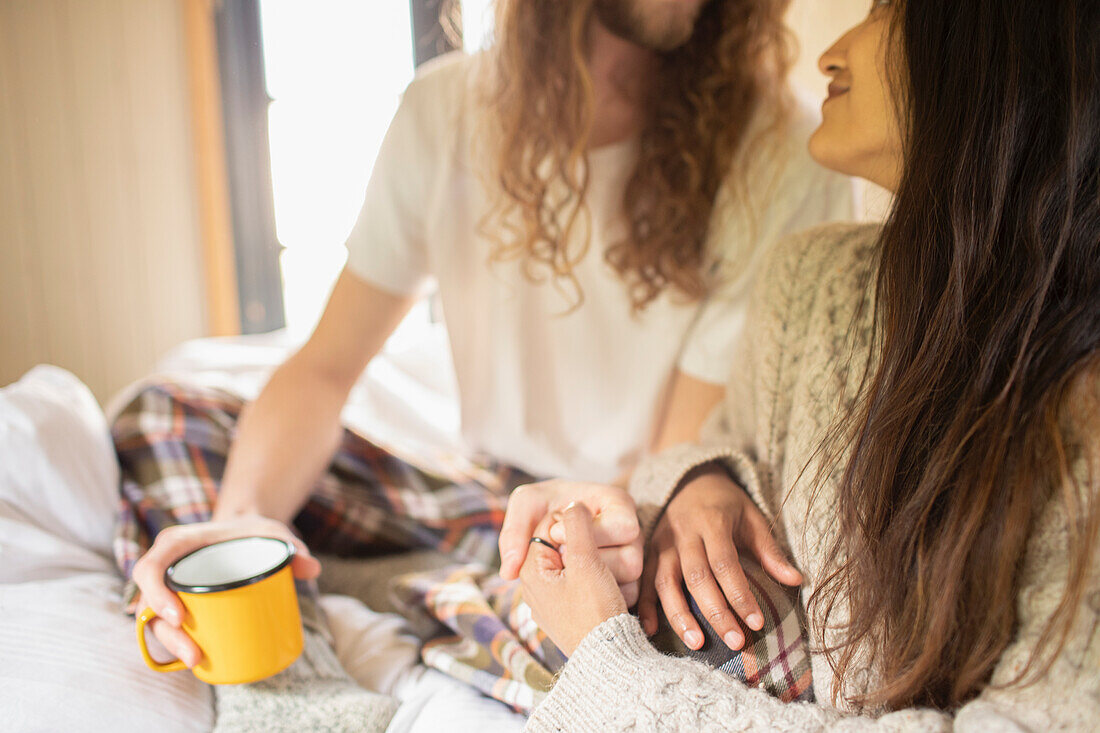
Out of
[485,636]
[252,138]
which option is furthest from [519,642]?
[252,138]

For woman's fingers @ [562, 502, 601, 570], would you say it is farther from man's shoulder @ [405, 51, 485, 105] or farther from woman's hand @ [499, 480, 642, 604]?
man's shoulder @ [405, 51, 485, 105]

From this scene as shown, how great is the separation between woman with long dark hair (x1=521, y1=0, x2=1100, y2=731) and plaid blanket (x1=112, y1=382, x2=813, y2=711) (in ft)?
0.09

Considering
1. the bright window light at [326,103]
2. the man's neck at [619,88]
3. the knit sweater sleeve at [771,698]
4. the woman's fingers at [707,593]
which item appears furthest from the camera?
the man's neck at [619,88]

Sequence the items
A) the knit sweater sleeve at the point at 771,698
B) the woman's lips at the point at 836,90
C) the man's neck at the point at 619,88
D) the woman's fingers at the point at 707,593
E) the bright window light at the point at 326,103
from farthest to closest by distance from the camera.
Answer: the man's neck at the point at 619,88 < the bright window light at the point at 326,103 < the woman's lips at the point at 836,90 < the woman's fingers at the point at 707,593 < the knit sweater sleeve at the point at 771,698

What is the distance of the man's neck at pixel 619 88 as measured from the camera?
819 millimetres

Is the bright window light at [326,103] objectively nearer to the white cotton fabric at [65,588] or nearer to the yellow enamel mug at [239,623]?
the white cotton fabric at [65,588]

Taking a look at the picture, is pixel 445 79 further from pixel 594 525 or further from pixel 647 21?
pixel 594 525

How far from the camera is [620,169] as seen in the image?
0.83m

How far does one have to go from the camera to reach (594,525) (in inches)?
19.8

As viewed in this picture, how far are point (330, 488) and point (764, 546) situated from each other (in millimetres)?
500

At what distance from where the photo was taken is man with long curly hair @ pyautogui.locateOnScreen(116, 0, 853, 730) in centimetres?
76

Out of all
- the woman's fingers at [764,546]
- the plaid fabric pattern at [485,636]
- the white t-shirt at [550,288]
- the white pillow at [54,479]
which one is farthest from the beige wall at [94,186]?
the woman's fingers at [764,546]

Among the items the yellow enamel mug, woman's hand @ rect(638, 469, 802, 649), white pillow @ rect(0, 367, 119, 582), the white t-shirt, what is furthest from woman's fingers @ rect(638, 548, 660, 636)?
white pillow @ rect(0, 367, 119, 582)

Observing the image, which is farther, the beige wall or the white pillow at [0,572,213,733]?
the beige wall
